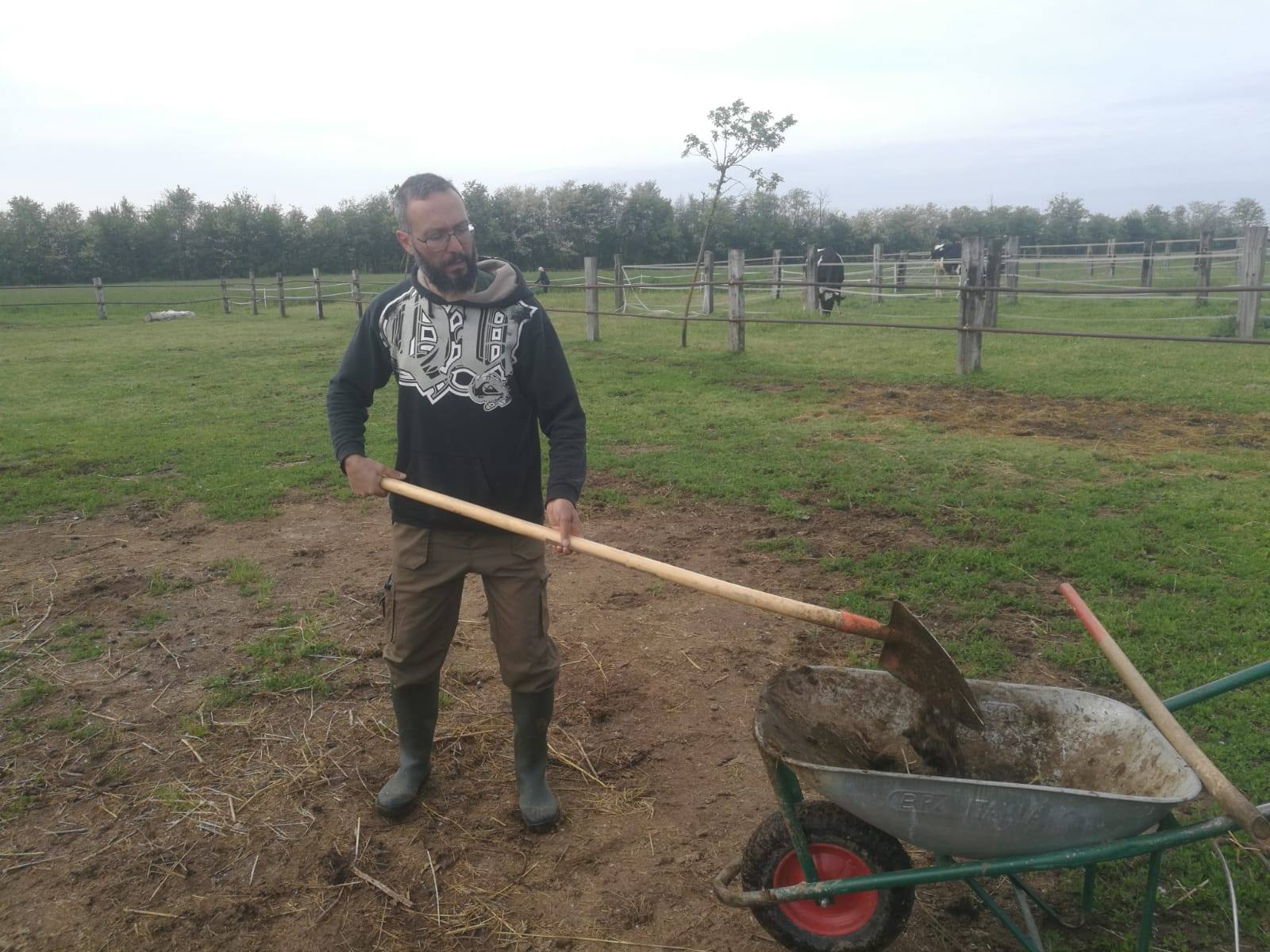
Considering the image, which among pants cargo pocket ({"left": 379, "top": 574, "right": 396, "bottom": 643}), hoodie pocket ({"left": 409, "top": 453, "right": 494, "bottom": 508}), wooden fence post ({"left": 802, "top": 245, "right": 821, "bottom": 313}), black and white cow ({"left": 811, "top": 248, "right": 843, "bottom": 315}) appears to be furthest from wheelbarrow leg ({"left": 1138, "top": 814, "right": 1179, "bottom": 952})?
wooden fence post ({"left": 802, "top": 245, "right": 821, "bottom": 313})

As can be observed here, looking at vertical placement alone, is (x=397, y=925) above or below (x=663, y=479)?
below

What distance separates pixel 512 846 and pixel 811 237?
39.8 m

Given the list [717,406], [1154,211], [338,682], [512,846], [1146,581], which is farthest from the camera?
[1154,211]

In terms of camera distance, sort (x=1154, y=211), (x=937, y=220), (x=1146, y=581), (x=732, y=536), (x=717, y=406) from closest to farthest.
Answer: (x=1146, y=581) < (x=732, y=536) < (x=717, y=406) < (x=937, y=220) < (x=1154, y=211)

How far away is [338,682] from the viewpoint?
159 inches

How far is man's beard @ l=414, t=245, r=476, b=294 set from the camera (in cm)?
288

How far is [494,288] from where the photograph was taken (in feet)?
9.73

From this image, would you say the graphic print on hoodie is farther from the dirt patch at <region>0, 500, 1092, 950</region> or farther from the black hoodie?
the dirt patch at <region>0, 500, 1092, 950</region>

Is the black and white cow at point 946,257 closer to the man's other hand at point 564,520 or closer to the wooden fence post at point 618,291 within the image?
the wooden fence post at point 618,291

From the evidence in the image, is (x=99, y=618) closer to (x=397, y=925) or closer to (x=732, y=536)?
(x=397, y=925)

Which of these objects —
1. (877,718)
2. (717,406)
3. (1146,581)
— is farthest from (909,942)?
(717,406)

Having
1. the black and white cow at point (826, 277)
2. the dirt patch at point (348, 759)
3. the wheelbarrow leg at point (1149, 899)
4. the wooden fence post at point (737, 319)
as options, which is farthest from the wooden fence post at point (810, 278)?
the wheelbarrow leg at point (1149, 899)

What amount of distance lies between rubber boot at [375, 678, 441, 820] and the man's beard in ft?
4.29

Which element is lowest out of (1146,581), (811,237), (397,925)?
(397,925)
